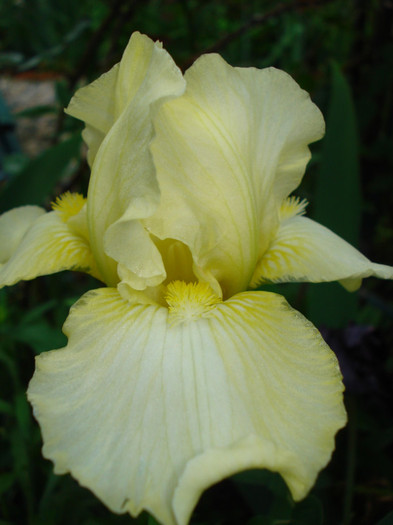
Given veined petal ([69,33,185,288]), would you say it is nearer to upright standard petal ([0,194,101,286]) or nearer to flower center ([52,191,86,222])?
upright standard petal ([0,194,101,286])

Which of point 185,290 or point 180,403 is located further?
point 185,290

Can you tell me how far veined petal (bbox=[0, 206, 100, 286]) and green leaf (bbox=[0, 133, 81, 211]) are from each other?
23.5 inches

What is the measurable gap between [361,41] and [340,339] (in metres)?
2.28

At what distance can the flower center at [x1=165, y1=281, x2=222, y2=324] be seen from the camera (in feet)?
3.22

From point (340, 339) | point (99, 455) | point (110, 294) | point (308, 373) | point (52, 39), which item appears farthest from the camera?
point (52, 39)

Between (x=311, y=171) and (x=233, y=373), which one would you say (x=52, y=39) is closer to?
(x=311, y=171)

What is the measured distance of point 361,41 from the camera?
10.2 feet

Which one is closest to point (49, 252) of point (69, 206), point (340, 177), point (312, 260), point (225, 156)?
point (69, 206)

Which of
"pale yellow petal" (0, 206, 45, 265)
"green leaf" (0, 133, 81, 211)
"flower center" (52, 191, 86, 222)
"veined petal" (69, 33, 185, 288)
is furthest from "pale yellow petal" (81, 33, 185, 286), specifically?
"green leaf" (0, 133, 81, 211)

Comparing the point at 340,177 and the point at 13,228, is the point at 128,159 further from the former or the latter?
the point at 340,177

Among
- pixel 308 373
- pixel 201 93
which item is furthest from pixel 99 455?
pixel 201 93

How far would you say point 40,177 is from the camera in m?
1.93

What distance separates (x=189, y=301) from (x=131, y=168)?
275mm

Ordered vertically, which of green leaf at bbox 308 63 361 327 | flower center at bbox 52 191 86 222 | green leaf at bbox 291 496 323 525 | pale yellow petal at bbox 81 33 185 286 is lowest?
green leaf at bbox 291 496 323 525
